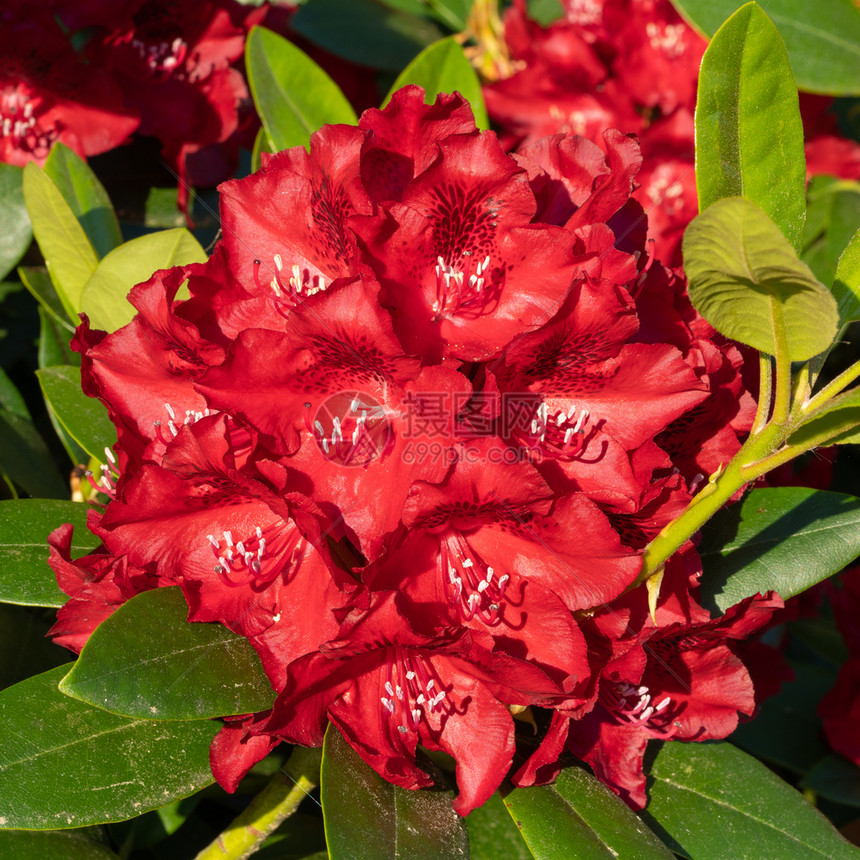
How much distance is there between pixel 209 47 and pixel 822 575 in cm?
121

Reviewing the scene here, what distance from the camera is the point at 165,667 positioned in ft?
2.60

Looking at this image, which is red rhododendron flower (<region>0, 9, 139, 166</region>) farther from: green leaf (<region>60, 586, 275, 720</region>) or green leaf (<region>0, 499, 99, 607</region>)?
green leaf (<region>60, 586, 275, 720</region>)

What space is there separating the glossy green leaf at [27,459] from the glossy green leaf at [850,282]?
1038 millimetres

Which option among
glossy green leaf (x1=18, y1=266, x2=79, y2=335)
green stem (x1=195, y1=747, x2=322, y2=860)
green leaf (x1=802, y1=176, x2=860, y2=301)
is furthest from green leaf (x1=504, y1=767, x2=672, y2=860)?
green leaf (x1=802, y1=176, x2=860, y2=301)

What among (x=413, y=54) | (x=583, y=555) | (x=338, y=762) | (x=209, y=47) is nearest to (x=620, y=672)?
(x=583, y=555)

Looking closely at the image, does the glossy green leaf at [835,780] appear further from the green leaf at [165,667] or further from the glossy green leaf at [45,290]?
the glossy green leaf at [45,290]

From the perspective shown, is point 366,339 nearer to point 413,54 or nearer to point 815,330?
point 815,330

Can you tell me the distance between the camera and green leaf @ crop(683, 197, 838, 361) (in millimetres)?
625

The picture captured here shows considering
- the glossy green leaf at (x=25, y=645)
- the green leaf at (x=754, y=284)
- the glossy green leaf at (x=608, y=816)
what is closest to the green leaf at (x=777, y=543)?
the glossy green leaf at (x=608, y=816)

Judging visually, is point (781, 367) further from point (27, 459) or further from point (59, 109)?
point (59, 109)

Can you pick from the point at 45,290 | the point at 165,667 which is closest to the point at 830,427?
the point at 165,667

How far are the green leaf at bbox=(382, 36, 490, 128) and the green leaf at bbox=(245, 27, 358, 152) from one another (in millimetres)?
107

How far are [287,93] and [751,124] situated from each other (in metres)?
0.68

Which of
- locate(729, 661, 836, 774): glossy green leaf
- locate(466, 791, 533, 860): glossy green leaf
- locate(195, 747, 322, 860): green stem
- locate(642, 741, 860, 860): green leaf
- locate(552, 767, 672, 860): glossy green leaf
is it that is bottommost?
locate(729, 661, 836, 774): glossy green leaf
